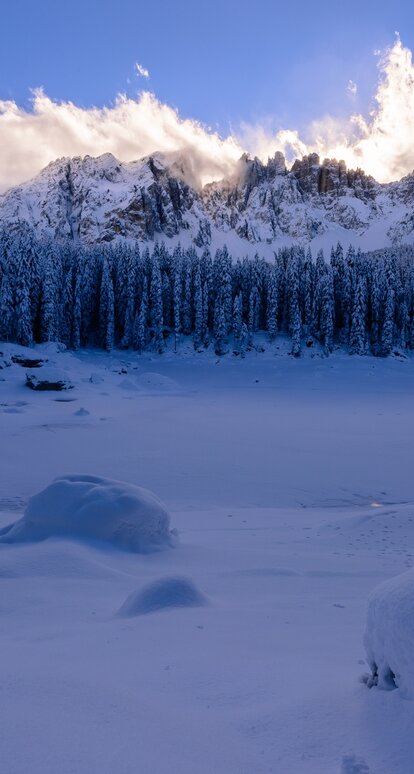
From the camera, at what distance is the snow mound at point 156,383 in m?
41.0

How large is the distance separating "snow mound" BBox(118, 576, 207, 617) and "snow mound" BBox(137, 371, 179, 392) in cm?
3570

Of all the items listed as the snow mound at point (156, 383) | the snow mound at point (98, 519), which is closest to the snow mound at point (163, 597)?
the snow mound at point (98, 519)

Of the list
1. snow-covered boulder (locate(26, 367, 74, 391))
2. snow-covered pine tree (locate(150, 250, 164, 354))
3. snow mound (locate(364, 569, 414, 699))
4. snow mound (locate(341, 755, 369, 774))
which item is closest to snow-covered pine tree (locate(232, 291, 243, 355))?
snow-covered pine tree (locate(150, 250, 164, 354))

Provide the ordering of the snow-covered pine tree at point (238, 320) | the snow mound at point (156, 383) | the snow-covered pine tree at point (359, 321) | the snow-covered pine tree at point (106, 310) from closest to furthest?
the snow mound at point (156, 383)
the snow-covered pine tree at point (359, 321)
the snow-covered pine tree at point (238, 320)
the snow-covered pine tree at point (106, 310)

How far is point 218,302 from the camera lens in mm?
64062

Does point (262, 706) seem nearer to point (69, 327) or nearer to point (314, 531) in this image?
point (314, 531)

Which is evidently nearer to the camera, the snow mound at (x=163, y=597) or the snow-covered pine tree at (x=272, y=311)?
the snow mound at (x=163, y=597)

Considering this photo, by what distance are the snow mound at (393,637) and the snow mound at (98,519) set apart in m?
4.58

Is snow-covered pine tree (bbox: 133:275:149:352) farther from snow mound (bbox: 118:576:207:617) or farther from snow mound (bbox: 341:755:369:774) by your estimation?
snow mound (bbox: 341:755:369:774)

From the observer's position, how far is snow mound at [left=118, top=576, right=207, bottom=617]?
4.35 meters

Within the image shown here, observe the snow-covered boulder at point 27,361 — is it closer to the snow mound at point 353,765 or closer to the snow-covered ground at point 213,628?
the snow-covered ground at point 213,628

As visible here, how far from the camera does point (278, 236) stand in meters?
199

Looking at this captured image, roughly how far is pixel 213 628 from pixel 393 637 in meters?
1.70

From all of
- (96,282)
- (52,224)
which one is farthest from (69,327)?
(52,224)
